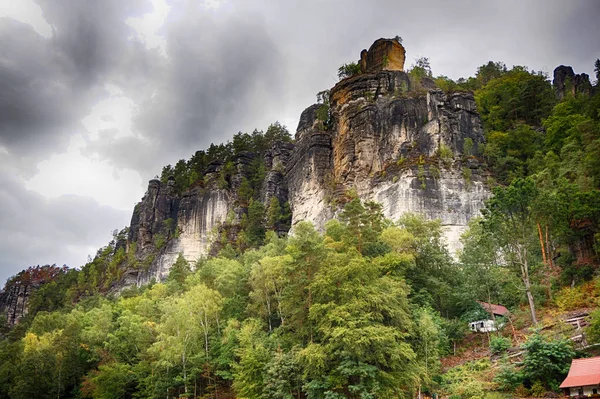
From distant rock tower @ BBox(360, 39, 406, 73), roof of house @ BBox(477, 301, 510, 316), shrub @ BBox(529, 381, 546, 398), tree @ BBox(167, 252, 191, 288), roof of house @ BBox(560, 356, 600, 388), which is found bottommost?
shrub @ BBox(529, 381, 546, 398)

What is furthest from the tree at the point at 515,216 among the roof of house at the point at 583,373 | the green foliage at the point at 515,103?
the green foliage at the point at 515,103

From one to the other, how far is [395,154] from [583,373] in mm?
38900

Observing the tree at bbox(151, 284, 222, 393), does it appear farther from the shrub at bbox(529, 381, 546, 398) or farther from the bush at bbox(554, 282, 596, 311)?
the bush at bbox(554, 282, 596, 311)

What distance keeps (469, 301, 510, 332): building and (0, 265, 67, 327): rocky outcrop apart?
8830 centimetres

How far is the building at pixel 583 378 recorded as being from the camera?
20.9 m

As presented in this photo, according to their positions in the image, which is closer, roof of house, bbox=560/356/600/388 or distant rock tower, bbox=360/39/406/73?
roof of house, bbox=560/356/600/388

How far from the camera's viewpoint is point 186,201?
80125 millimetres

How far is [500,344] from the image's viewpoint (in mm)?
29516

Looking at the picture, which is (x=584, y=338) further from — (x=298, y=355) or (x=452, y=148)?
(x=452, y=148)

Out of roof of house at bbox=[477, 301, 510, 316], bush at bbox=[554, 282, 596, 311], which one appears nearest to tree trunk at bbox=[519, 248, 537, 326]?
bush at bbox=[554, 282, 596, 311]

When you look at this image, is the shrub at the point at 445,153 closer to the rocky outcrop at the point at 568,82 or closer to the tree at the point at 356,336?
the tree at the point at 356,336

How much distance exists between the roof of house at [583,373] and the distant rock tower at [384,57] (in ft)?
170

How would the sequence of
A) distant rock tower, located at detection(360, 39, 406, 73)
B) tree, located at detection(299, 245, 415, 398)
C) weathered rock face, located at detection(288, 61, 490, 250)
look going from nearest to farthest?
1. tree, located at detection(299, 245, 415, 398)
2. weathered rock face, located at detection(288, 61, 490, 250)
3. distant rock tower, located at detection(360, 39, 406, 73)

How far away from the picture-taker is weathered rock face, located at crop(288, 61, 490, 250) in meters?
52.3
